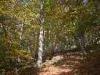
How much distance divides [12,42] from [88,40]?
61.7 feet

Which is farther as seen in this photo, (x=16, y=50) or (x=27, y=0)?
(x=27, y=0)

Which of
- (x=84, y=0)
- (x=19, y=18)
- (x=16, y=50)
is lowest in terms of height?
(x=16, y=50)

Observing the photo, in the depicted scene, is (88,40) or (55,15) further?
(88,40)

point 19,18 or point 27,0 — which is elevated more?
point 27,0

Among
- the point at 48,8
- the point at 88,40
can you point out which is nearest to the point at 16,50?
the point at 48,8

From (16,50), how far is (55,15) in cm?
800

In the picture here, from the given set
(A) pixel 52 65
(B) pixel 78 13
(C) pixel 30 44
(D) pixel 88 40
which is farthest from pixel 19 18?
(C) pixel 30 44

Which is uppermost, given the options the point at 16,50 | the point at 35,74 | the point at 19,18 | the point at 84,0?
the point at 84,0

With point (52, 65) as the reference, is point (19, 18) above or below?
above

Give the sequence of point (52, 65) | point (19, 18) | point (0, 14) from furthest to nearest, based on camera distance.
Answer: point (52, 65) < point (19, 18) < point (0, 14)

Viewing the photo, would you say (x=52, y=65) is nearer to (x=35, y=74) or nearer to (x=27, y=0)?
(x=35, y=74)

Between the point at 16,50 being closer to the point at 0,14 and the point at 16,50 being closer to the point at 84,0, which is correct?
the point at 0,14

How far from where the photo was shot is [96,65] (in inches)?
575

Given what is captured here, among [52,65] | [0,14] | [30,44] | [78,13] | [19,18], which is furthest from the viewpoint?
[30,44]
